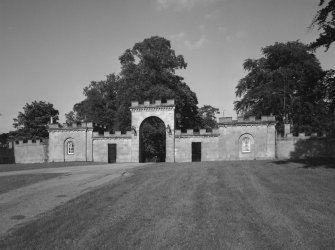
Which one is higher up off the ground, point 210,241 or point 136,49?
point 136,49

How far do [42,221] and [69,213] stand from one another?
100cm

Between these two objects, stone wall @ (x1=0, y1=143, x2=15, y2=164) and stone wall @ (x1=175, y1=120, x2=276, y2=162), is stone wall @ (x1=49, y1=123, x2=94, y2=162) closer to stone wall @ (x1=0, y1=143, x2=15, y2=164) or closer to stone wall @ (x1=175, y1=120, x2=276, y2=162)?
stone wall @ (x1=0, y1=143, x2=15, y2=164)

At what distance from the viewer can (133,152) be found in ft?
116

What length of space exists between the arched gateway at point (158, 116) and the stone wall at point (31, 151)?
14040 millimetres

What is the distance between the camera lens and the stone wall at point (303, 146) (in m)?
32.3

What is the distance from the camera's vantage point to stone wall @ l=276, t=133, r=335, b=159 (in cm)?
3228

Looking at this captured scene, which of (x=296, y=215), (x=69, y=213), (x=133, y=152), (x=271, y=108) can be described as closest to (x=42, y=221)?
(x=69, y=213)

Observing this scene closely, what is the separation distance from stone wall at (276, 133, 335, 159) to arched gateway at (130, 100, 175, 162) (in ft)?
40.9

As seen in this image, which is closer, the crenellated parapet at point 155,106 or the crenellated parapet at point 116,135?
the crenellated parapet at point 155,106

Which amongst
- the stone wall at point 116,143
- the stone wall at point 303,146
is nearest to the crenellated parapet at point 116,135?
the stone wall at point 116,143

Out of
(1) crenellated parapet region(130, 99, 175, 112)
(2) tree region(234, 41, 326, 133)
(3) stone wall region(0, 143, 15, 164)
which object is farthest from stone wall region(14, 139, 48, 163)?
(2) tree region(234, 41, 326, 133)

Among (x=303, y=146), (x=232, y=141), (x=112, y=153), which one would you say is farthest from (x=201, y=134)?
(x=112, y=153)

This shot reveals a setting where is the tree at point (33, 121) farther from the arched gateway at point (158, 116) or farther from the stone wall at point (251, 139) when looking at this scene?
the stone wall at point (251, 139)

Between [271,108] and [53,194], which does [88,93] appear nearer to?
[271,108]
